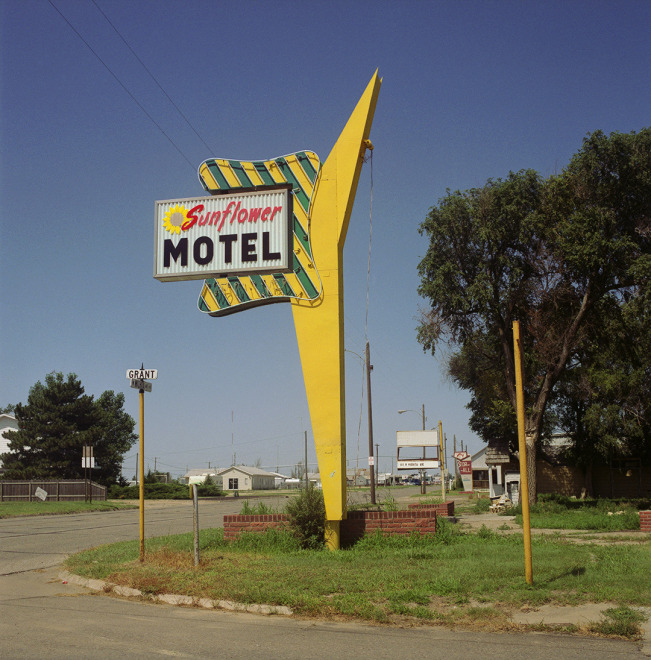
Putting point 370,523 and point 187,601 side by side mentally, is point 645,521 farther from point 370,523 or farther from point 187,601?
point 187,601

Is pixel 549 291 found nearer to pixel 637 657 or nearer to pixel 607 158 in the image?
pixel 607 158

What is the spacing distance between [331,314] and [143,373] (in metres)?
3.87

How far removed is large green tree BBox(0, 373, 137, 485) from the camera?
→ 53.3m

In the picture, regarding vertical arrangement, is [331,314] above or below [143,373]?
above

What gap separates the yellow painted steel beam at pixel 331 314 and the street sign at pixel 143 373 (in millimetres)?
2971

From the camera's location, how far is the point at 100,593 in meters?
10.8

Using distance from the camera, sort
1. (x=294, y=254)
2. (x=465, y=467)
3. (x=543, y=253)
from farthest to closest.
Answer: (x=465, y=467)
(x=543, y=253)
(x=294, y=254)

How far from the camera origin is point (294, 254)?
1464 cm

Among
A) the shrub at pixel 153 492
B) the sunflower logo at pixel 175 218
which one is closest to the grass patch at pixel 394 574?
the sunflower logo at pixel 175 218

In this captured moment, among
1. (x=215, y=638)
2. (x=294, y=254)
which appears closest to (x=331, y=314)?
(x=294, y=254)

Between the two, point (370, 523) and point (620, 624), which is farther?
point (370, 523)

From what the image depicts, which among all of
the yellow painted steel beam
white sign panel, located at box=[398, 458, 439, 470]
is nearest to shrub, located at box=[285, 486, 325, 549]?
the yellow painted steel beam

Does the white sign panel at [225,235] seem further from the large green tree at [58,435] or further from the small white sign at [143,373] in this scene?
the large green tree at [58,435]

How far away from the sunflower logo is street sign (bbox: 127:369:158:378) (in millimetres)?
3854
